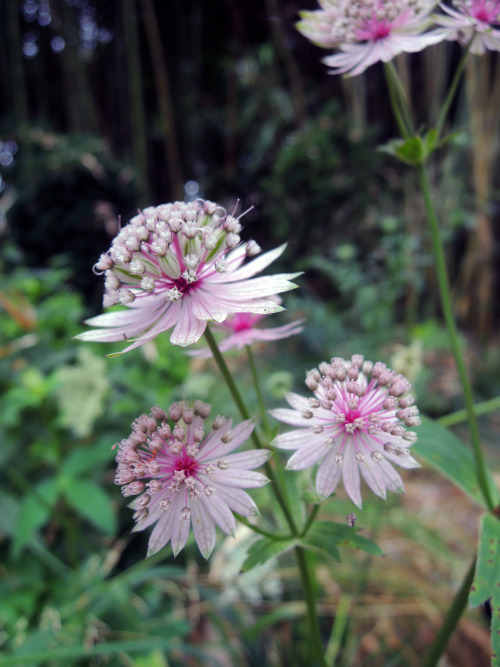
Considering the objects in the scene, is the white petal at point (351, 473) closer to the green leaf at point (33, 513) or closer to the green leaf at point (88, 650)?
the green leaf at point (88, 650)

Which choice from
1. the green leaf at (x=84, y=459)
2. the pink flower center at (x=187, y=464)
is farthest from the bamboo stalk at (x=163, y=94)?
the pink flower center at (x=187, y=464)

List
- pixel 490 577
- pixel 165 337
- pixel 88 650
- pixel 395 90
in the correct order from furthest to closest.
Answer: pixel 165 337, pixel 88 650, pixel 395 90, pixel 490 577

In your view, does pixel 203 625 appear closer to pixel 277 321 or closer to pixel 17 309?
pixel 17 309

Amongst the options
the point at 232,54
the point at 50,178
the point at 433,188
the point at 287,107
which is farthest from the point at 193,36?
the point at 433,188

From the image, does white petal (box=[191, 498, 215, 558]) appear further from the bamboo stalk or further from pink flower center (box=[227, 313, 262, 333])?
the bamboo stalk

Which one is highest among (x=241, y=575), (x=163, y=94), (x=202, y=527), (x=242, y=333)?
(x=163, y=94)

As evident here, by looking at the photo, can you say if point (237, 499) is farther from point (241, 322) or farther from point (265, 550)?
point (241, 322)

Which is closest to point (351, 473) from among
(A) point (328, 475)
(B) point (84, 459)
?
(A) point (328, 475)
